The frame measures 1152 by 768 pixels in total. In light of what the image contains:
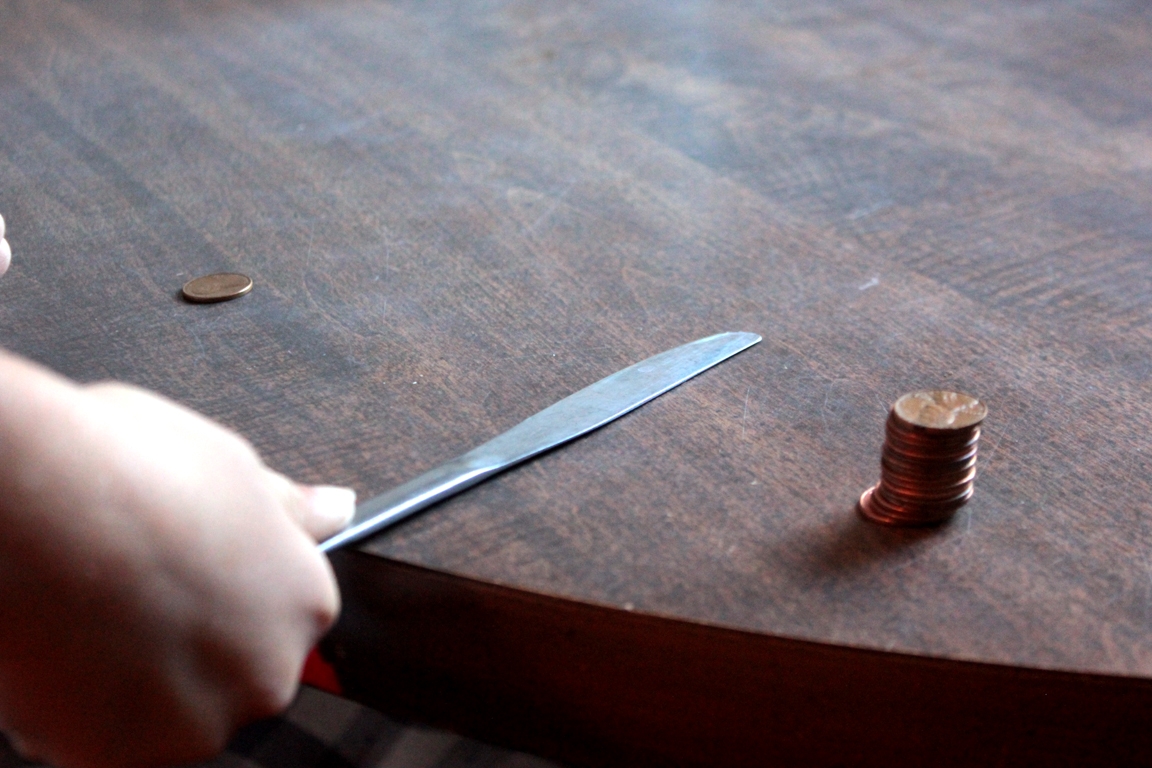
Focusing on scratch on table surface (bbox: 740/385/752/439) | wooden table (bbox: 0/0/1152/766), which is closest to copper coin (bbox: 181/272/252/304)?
wooden table (bbox: 0/0/1152/766)

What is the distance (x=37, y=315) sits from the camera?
0.65 meters

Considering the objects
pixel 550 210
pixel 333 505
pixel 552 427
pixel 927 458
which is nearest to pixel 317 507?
pixel 333 505

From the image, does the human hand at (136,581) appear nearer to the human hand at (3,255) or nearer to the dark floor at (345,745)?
the dark floor at (345,745)

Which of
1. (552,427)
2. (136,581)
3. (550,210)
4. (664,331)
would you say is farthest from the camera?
(550,210)

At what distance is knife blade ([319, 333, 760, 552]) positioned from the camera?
1.56ft

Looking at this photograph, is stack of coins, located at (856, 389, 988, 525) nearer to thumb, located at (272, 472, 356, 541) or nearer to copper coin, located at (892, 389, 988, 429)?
copper coin, located at (892, 389, 988, 429)

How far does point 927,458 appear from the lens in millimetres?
460

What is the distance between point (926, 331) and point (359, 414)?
32cm

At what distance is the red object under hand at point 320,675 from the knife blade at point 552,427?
0.12 meters

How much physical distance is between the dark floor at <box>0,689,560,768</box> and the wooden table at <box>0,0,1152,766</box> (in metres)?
0.02

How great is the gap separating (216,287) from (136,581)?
34 cm

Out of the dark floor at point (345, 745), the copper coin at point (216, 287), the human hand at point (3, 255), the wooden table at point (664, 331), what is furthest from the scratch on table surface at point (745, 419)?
the human hand at point (3, 255)

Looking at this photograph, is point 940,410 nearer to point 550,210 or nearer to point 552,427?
point 552,427

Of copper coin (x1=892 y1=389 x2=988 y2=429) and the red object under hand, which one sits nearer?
copper coin (x1=892 y1=389 x2=988 y2=429)
